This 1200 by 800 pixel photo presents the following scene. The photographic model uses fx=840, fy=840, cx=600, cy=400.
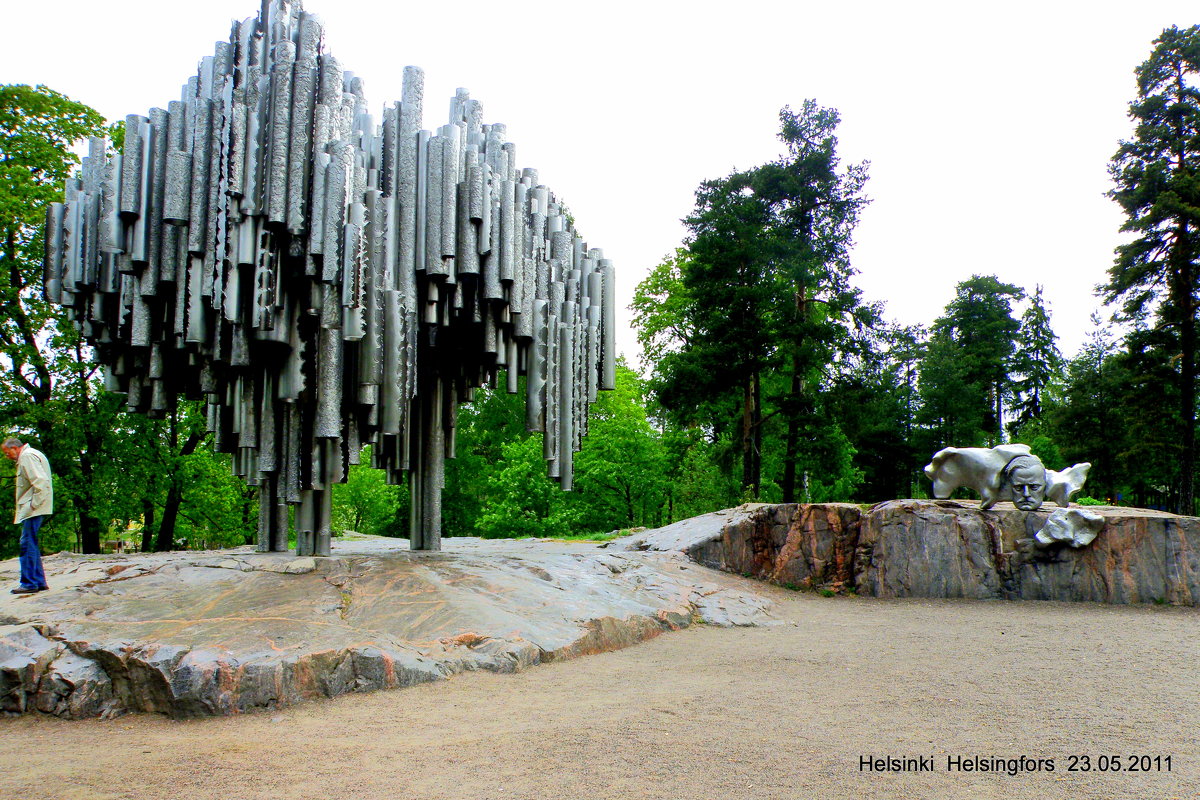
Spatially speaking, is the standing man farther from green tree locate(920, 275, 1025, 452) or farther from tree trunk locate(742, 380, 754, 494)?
green tree locate(920, 275, 1025, 452)

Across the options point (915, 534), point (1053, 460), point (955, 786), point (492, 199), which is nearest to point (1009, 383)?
point (1053, 460)

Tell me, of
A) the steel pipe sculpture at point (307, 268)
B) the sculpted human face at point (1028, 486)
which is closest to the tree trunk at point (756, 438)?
the sculpted human face at point (1028, 486)

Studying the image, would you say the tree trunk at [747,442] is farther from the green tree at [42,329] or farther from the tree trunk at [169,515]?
the green tree at [42,329]

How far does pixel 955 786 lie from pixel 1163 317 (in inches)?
961

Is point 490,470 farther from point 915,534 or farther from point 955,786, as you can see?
point 955,786

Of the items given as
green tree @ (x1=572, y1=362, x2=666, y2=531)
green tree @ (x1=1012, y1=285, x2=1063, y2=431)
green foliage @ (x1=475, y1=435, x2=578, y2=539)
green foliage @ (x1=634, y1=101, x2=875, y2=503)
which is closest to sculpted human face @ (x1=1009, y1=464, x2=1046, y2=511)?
green foliage @ (x1=634, y1=101, x2=875, y2=503)

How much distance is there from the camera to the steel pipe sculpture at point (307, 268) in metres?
8.75

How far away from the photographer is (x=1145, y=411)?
23.4 meters

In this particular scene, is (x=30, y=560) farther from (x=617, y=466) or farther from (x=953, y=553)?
(x=617, y=466)

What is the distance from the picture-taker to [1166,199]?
22000 millimetres

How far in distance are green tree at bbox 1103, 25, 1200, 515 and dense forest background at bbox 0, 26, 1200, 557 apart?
56mm

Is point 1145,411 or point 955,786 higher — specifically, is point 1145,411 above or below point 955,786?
above

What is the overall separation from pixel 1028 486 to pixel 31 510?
12.6 m

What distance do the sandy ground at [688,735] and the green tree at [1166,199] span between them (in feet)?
60.5
